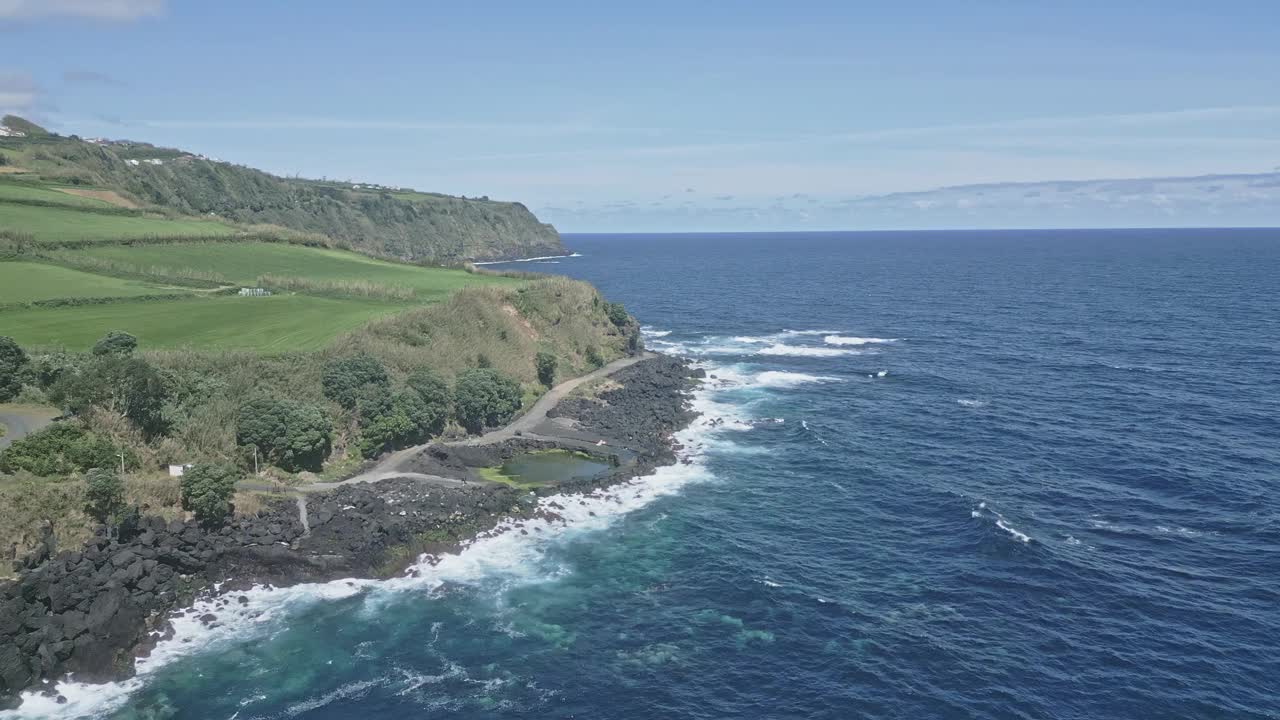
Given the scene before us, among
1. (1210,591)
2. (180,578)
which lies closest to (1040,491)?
(1210,591)

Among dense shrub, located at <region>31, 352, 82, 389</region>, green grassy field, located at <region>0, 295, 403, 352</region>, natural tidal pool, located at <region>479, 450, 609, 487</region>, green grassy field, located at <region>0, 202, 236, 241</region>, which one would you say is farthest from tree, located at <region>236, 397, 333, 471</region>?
green grassy field, located at <region>0, 202, 236, 241</region>

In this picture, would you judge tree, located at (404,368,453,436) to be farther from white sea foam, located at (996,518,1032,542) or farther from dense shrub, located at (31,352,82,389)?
white sea foam, located at (996,518,1032,542)

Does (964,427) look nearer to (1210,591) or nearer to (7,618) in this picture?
(1210,591)

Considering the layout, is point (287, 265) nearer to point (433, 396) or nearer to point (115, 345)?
point (115, 345)

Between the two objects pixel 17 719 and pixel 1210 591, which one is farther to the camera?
pixel 1210 591

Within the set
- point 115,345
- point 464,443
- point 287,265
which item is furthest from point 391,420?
point 287,265

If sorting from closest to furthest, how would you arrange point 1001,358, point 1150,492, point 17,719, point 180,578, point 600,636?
point 17,719 → point 600,636 → point 180,578 → point 1150,492 → point 1001,358

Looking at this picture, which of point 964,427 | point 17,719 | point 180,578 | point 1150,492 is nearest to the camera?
point 17,719
